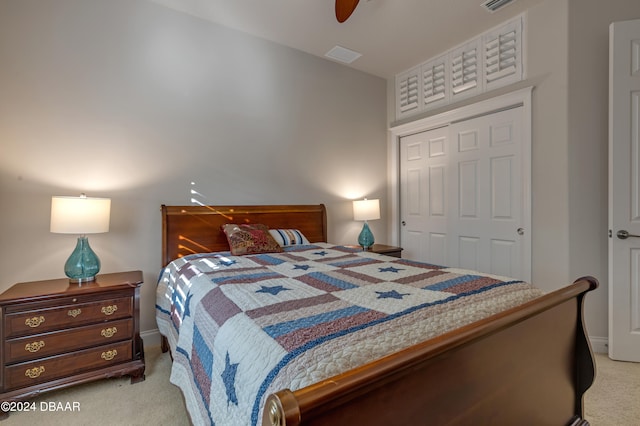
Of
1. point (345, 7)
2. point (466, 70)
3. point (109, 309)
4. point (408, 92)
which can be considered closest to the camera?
point (109, 309)

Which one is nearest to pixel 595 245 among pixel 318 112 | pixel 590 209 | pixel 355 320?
pixel 590 209

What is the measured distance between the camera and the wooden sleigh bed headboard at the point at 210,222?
8.67 feet

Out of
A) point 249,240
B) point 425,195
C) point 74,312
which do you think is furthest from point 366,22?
point 74,312

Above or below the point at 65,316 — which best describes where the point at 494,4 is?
above

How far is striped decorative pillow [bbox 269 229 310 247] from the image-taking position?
2.95 meters

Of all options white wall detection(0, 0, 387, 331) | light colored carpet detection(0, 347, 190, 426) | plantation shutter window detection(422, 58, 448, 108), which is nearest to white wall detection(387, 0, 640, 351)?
plantation shutter window detection(422, 58, 448, 108)

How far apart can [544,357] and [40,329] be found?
102 inches

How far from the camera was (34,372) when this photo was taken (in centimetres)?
179

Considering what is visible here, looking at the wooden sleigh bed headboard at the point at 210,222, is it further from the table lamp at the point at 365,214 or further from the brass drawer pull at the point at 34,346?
the brass drawer pull at the point at 34,346

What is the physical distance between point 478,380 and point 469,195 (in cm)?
269

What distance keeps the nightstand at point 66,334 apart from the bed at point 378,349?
382 mm

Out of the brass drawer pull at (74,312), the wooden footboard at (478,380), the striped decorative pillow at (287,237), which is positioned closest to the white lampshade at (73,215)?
the brass drawer pull at (74,312)

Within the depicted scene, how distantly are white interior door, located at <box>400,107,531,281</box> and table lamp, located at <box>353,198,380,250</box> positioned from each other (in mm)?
694

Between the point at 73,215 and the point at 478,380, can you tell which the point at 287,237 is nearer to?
the point at 73,215
